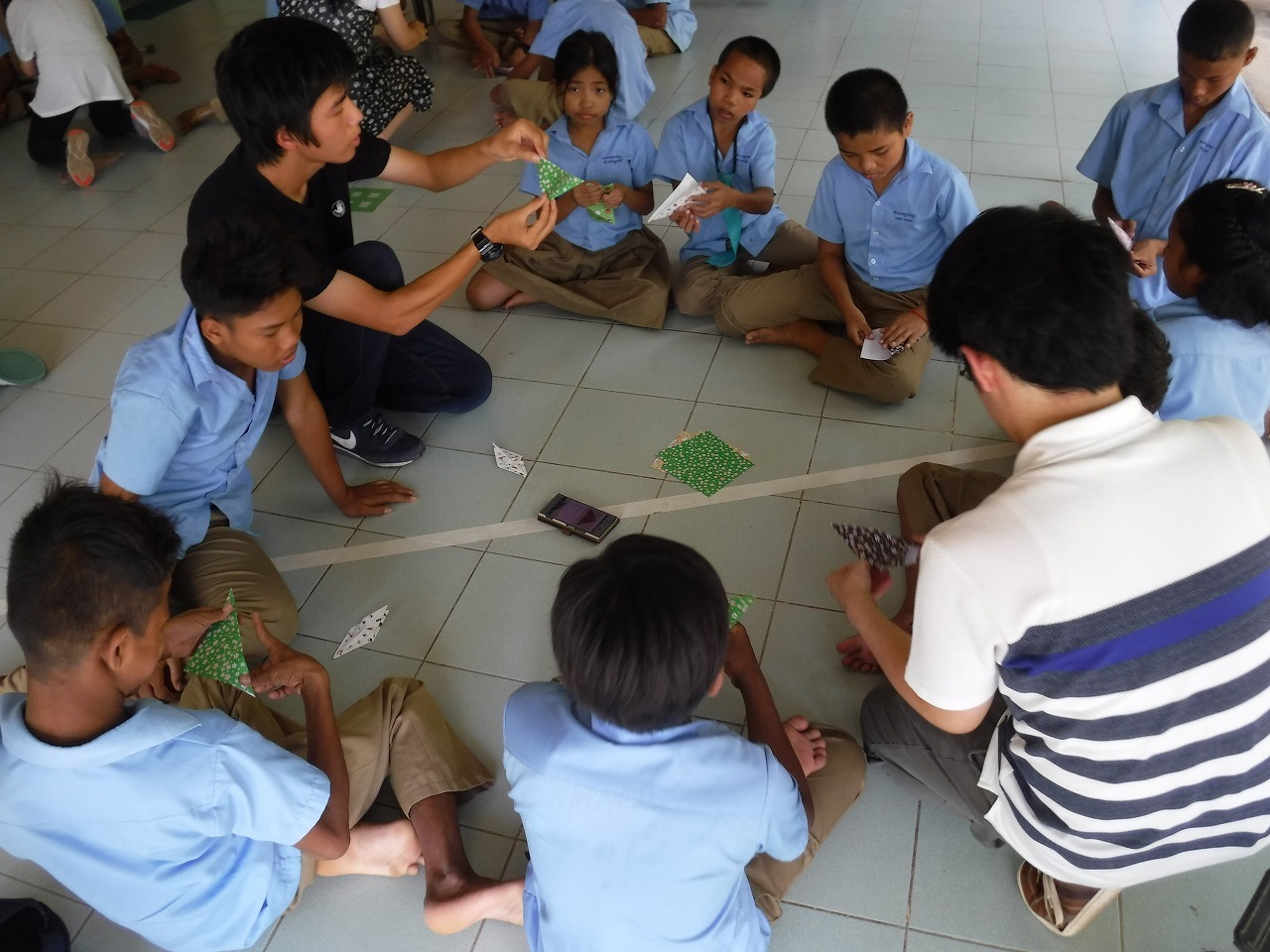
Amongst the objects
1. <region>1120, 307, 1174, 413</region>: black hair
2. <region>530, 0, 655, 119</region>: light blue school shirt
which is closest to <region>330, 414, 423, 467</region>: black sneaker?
<region>1120, 307, 1174, 413</region>: black hair

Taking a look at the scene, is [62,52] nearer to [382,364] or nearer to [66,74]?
[66,74]

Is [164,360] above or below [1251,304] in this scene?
below

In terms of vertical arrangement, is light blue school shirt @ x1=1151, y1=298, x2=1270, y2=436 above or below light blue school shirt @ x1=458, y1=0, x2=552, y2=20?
above

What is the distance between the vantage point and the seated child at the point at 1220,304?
1.93 m

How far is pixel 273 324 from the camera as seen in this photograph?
204 cm

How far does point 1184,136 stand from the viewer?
2852 millimetres

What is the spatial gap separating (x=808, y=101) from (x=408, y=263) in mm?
2527

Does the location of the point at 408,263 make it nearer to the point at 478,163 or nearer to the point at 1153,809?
the point at 478,163

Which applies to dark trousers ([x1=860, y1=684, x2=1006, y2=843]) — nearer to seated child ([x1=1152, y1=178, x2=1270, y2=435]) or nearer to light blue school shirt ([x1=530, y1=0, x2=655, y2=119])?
seated child ([x1=1152, y1=178, x2=1270, y2=435])

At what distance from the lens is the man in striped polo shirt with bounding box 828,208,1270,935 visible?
4.11 feet

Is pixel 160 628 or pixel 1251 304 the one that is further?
pixel 1251 304

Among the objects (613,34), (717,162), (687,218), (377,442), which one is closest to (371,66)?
(613,34)

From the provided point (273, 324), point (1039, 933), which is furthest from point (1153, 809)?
point (273, 324)

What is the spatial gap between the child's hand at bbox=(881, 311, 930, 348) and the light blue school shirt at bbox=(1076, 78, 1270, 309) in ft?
2.05
